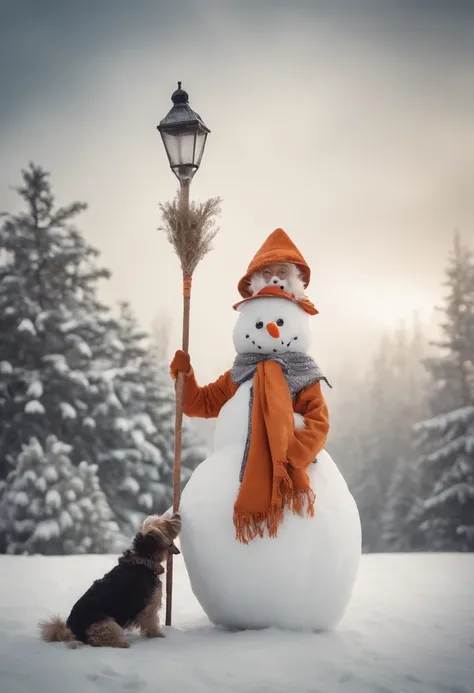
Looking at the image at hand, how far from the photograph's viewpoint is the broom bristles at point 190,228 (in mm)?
4652

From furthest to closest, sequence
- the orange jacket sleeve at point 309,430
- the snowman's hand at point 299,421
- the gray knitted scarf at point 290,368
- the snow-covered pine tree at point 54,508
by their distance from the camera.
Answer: the snow-covered pine tree at point 54,508 → the gray knitted scarf at point 290,368 → the snowman's hand at point 299,421 → the orange jacket sleeve at point 309,430

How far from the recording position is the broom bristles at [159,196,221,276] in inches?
183

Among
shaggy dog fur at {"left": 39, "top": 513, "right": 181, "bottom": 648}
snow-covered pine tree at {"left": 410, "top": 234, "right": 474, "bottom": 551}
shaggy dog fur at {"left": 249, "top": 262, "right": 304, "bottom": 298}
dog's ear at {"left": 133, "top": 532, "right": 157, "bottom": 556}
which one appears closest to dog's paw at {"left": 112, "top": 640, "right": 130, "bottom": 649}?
shaggy dog fur at {"left": 39, "top": 513, "right": 181, "bottom": 648}

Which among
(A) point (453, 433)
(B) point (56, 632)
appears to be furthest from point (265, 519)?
(A) point (453, 433)

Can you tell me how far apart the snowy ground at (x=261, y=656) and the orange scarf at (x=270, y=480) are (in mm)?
590

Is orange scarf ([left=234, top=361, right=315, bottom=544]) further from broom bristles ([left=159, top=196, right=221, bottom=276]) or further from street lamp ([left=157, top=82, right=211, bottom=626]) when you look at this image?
broom bristles ([left=159, top=196, right=221, bottom=276])

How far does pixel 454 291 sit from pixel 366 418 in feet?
36.2

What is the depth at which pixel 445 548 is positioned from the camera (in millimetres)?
13555

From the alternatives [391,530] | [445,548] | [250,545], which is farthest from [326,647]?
[391,530]

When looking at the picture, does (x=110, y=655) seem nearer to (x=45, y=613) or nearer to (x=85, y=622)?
(x=85, y=622)

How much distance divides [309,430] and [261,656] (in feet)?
4.03

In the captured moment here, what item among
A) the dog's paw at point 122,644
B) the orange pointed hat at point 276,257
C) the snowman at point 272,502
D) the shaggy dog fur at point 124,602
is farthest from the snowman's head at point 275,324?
the dog's paw at point 122,644

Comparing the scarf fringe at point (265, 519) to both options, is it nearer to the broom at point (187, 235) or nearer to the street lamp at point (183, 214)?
the street lamp at point (183, 214)

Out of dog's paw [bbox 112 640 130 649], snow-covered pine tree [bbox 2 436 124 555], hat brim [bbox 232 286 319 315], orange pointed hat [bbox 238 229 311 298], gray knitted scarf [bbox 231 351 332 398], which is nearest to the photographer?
dog's paw [bbox 112 640 130 649]
